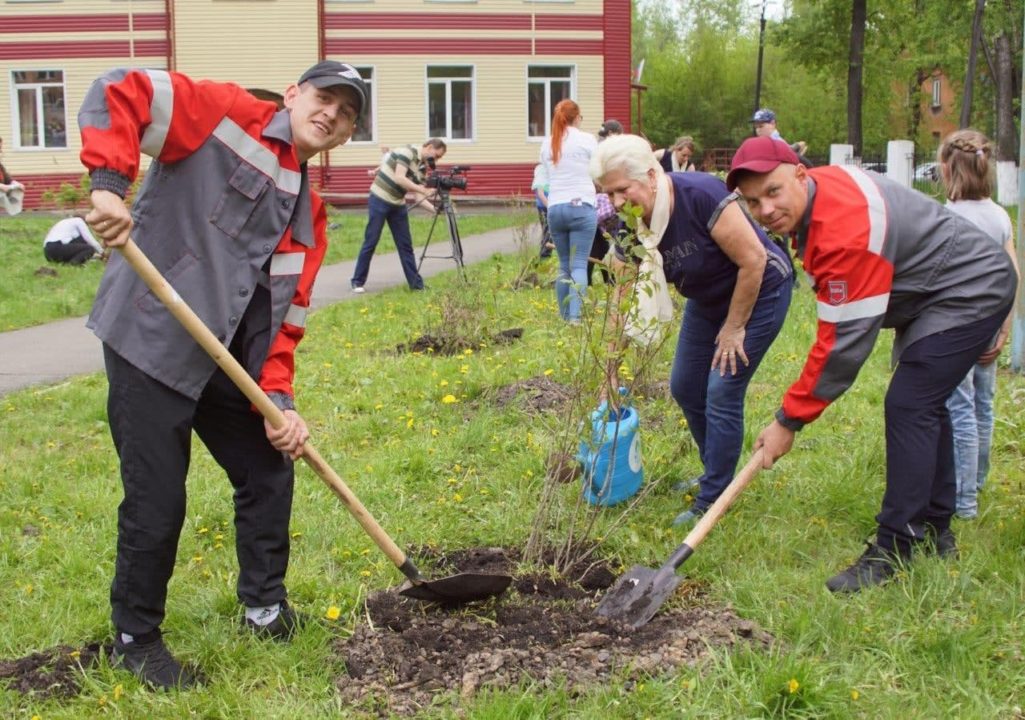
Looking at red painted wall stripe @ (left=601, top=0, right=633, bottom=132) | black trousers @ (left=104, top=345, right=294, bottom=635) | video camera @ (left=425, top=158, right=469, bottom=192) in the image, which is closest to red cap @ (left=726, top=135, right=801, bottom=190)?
black trousers @ (left=104, top=345, right=294, bottom=635)

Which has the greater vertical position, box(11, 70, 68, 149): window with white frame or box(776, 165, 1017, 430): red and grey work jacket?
box(11, 70, 68, 149): window with white frame

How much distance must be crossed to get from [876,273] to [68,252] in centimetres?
1249

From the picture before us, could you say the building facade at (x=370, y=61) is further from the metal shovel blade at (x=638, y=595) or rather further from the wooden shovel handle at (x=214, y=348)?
the wooden shovel handle at (x=214, y=348)

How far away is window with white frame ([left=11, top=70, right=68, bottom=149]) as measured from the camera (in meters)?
27.5

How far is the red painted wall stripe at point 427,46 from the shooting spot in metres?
27.4

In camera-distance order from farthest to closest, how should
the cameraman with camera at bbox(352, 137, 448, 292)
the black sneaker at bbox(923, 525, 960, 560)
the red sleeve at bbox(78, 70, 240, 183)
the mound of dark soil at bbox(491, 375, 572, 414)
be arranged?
the cameraman with camera at bbox(352, 137, 448, 292), the mound of dark soil at bbox(491, 375, 572, 414), the black sneaker at bbox(923, 525, 960, 560), the red sleeve at bbox(78, 70, 240, 183)

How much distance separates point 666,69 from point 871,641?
48610 mm

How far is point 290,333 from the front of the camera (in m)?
3.49

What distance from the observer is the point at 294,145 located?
3.36 meters

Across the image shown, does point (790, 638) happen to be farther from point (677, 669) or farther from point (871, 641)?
point (677, 669)

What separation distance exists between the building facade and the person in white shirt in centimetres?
1293

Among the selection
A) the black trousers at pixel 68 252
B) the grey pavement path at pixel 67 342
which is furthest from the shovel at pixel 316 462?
the black trousers at pixel 68 252

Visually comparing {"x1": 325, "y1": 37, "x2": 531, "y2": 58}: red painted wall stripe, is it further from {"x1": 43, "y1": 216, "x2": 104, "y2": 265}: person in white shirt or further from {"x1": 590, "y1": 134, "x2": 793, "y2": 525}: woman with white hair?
{"x1": 590, "y1": 134, "x2": 793, "y2": 525}: woman with white hair

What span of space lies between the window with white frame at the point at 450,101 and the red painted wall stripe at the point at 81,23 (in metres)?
6.69
